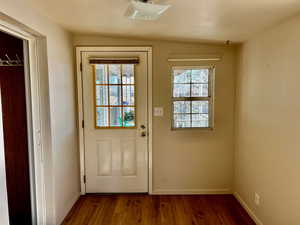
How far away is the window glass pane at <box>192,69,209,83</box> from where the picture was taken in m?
2.79

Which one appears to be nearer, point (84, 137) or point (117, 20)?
point (117, 20)

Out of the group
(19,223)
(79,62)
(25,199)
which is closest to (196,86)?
(79,62)

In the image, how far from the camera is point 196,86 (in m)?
2.80

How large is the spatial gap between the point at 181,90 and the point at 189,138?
0.69 metres

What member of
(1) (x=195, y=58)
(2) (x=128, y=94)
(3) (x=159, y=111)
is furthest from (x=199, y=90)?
(2) (x=128, y=94)

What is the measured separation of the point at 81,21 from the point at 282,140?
2281 mm

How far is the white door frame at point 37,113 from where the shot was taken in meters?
1.96

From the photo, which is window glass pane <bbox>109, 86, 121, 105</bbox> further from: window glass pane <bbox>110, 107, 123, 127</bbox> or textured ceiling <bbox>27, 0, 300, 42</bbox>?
textured ceiling <bbox>27, 0, 300, 42</bbox>

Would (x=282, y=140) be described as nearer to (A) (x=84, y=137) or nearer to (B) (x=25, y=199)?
(A) (x=84, y=137)

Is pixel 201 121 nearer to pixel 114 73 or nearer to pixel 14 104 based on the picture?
pixel 114 73

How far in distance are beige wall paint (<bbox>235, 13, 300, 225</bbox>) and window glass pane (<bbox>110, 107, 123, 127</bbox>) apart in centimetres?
162

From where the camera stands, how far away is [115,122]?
280 centimetres

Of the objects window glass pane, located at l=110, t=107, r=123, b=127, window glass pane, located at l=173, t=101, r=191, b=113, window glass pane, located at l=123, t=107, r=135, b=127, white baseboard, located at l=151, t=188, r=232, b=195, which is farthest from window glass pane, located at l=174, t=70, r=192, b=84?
white baseboard, located at l=151, t=188, r=232, b=195

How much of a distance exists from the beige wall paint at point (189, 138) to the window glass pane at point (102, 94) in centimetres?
59
